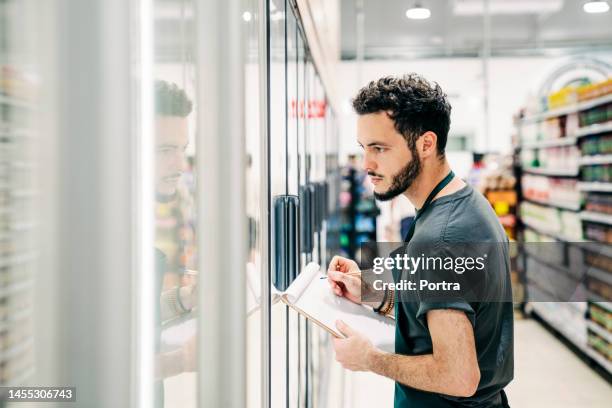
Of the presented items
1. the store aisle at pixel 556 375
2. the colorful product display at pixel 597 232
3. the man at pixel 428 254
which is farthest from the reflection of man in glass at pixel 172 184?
the colorful product display at pixel 597 232

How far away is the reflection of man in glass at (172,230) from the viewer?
2.72ft

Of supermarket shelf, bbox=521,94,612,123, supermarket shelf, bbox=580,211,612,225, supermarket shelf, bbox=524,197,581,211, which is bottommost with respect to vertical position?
supermarket shelf, bbox=580,211,612,225

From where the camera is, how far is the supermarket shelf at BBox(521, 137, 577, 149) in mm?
5113

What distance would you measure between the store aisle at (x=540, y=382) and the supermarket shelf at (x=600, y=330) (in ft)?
0.87

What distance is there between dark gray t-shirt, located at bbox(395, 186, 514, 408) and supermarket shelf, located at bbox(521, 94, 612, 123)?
3492 mm

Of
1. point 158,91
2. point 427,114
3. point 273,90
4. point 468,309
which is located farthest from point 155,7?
point 468,309

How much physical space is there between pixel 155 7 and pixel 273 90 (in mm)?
585

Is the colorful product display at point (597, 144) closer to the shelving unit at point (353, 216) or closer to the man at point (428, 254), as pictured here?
the shelving unit at point (353, 216)

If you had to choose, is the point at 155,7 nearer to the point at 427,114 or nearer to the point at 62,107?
the point at 62,107

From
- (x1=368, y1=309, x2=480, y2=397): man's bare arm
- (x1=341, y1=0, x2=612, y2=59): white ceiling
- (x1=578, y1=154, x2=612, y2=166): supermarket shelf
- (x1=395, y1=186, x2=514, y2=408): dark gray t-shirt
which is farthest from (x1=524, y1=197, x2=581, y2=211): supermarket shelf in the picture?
(x1=368, y1=309, x2=480, y2=397): man's bare arm

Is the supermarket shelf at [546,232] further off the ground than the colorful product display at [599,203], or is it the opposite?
the colorful product display at [599,203]

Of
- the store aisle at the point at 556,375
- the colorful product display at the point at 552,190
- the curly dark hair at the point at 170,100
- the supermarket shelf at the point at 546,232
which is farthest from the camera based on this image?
the supermarket shelf at the point at 546,232

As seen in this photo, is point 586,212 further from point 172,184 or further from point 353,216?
point 172,184

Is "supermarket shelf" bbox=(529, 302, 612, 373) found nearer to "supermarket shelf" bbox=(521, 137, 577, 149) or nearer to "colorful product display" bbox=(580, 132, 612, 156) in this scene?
"colorful product display" bbox=(580, 132, 612, 156)
